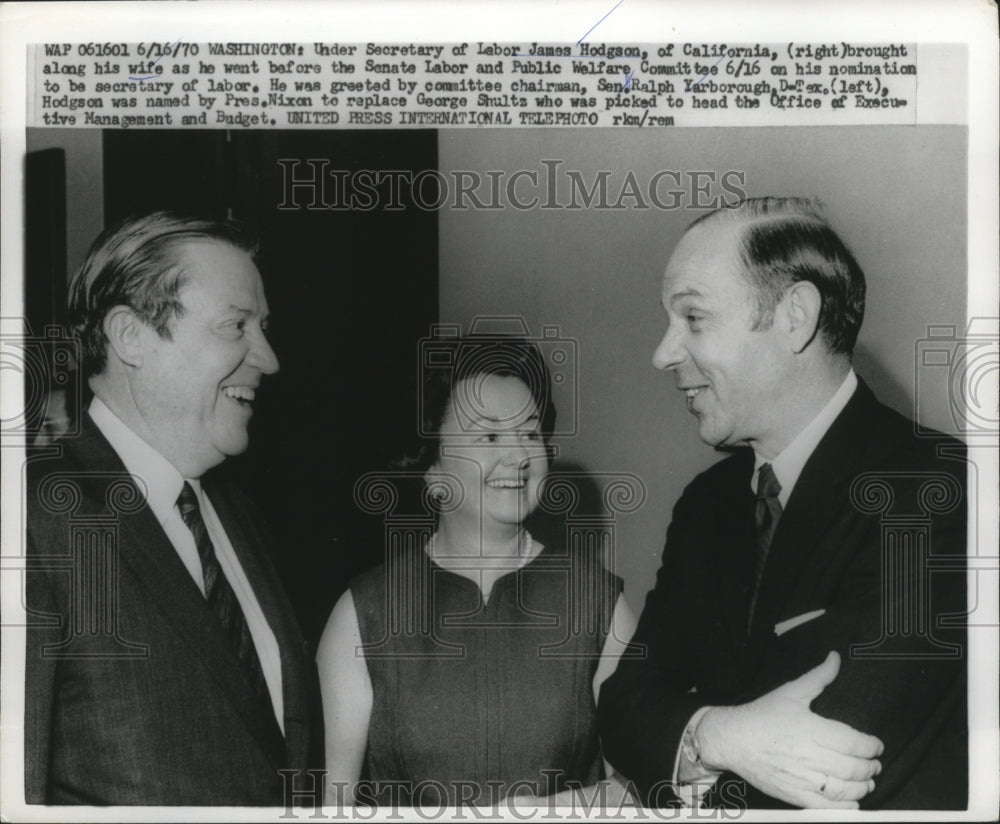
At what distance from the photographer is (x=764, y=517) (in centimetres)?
150

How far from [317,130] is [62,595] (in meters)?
0.74

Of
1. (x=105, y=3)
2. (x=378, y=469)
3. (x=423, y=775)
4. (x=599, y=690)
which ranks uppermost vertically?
(x=105, y=3)

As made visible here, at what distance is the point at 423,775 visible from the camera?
1.51 metres

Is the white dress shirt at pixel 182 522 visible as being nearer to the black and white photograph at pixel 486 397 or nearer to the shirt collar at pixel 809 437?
the black and white photograph at pixel 486 397

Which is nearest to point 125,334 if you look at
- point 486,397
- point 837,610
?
point 486,397

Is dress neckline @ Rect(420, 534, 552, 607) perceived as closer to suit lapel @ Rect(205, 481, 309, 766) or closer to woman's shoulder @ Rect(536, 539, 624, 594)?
woman's shoulder @ Rect(536, 539, 624, 594)

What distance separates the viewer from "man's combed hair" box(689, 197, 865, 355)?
4.91 ft

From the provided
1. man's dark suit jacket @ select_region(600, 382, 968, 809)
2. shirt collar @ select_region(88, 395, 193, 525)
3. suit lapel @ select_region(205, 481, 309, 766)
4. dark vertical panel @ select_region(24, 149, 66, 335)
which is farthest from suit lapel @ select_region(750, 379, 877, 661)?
dark vertical panel @ select_region(24, 149, 66, 335)

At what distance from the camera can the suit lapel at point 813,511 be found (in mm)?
1469

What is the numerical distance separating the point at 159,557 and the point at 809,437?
2.96 feet

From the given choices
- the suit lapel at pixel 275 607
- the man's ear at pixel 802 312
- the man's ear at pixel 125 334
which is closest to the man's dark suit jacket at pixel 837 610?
the man's ear at pixel 802 312

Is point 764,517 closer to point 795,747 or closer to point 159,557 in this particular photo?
point 795,747

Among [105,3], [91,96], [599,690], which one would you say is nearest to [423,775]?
[599,690]

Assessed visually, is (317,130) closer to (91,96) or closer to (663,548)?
(91,96)
